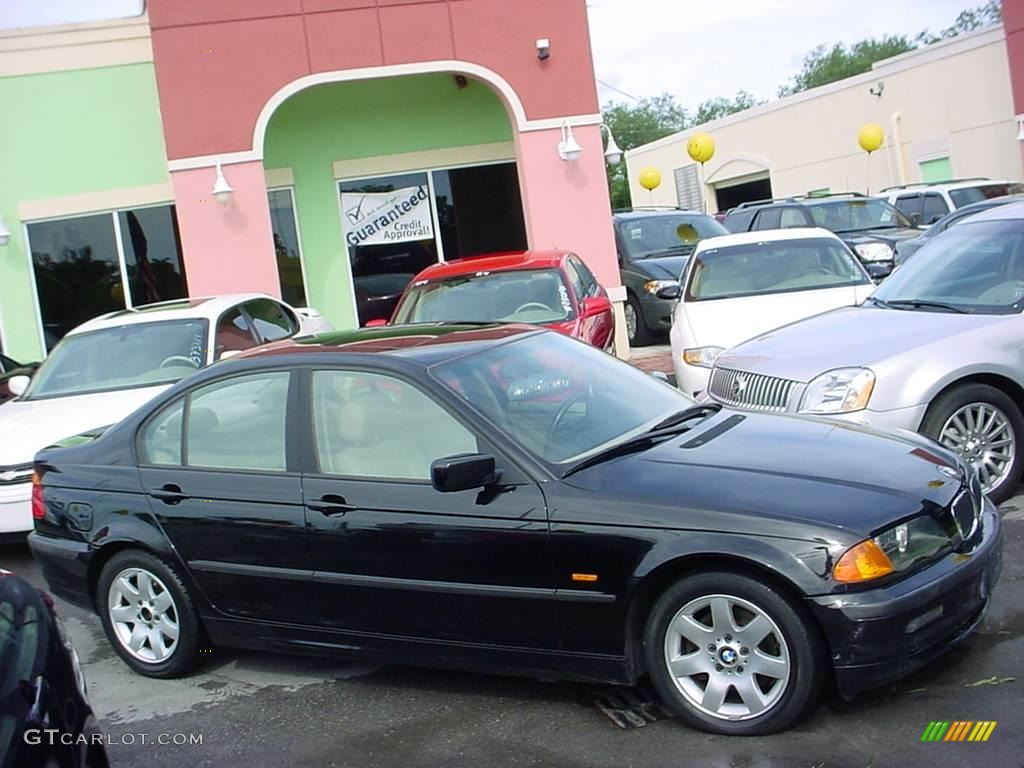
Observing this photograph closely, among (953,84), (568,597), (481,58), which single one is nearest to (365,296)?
(481,58)

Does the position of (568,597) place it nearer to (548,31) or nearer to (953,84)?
(548,31)

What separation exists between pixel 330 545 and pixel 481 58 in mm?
10217

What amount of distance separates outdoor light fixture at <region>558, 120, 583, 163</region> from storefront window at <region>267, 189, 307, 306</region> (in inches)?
151

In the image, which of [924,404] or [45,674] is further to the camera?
[924,404]

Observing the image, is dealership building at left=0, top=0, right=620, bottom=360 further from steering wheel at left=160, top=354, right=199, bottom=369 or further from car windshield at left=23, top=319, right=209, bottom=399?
steering wheel at left=160, top=354, right=199, bottom=369

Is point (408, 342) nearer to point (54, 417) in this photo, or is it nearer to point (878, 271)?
point (54, 417)

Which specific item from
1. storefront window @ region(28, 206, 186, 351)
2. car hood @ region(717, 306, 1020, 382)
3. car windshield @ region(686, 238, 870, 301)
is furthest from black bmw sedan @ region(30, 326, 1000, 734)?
storefront window @ region(28, 206, 186, 351)

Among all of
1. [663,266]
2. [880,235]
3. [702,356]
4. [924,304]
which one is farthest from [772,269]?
[880,235]

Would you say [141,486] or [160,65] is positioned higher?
[160,65]

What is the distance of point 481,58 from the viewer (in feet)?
45.8

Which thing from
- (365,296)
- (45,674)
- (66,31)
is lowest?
(45,674)

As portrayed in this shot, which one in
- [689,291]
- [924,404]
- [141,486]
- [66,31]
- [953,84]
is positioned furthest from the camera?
[953,84]

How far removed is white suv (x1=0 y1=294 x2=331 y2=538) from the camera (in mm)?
7820

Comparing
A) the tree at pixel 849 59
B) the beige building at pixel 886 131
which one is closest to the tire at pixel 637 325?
the beige building at pixel 886 131
